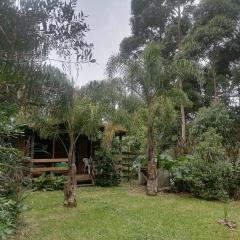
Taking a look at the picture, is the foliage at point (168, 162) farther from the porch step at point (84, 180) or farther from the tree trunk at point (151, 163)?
the porch step at point (84, 180)

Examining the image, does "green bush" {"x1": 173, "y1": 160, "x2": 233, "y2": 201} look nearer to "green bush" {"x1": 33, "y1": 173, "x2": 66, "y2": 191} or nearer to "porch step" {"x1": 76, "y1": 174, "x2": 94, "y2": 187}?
"porch step" {"x1": 76, "y1": 174, "x2": 94, "y2": 187}

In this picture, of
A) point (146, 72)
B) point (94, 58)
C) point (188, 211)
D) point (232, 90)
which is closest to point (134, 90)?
point (146, 72)

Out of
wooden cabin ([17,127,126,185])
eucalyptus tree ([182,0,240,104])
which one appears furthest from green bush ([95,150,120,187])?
eucalyptus tree ([182,0,240,104])

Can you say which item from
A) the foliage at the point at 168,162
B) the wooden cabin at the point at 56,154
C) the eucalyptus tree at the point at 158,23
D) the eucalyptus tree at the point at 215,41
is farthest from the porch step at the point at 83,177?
the eucalyptus tree at the point at 158,23

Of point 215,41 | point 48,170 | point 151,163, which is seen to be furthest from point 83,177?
point 215,41

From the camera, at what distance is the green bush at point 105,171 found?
51.2 feet

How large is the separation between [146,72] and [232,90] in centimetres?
1313

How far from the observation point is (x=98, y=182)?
1565 centimetres

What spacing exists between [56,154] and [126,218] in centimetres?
1005

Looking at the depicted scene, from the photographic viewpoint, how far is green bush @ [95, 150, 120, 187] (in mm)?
15602

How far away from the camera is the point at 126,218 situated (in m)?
8.98

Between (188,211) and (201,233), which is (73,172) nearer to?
(188,211)

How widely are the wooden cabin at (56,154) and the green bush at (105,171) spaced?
1.05 feet

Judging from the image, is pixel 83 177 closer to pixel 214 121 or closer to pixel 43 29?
pixel 214 121
